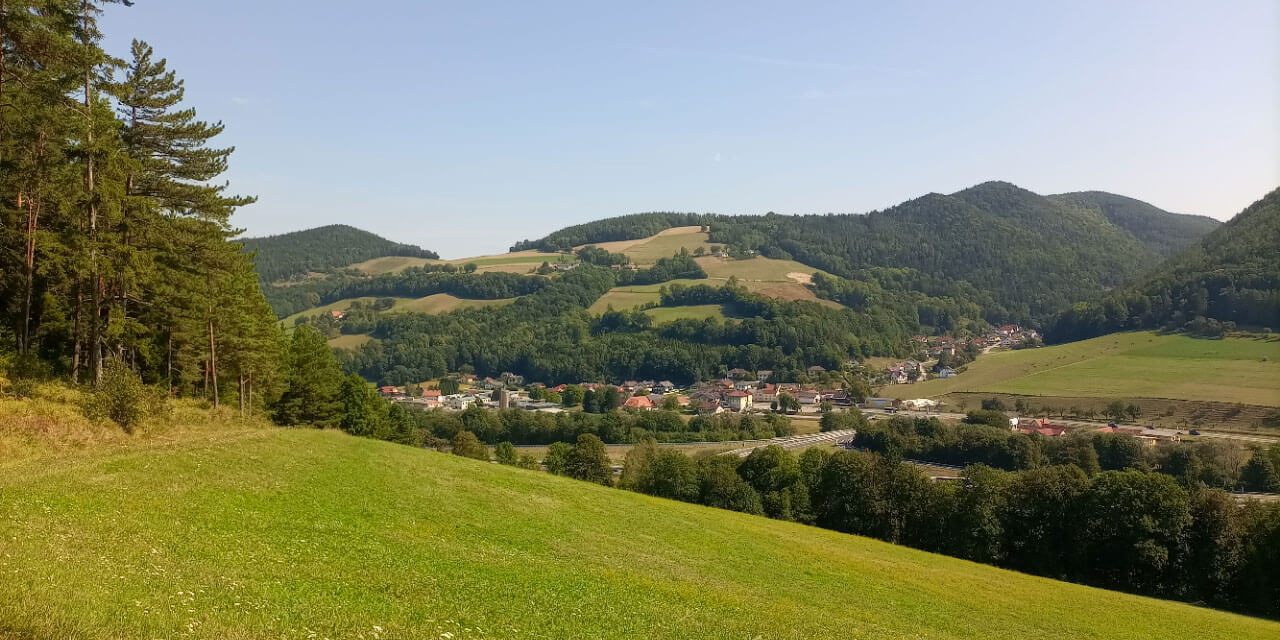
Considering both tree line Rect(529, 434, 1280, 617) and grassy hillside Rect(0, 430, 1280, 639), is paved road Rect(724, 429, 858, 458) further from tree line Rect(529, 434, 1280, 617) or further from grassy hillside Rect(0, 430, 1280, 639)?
grassy hillside Rect(0, 430, 1280, 639)

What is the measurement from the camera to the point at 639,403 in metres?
140

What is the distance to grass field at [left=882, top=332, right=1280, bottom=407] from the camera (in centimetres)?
10456

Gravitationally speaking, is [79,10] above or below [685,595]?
above

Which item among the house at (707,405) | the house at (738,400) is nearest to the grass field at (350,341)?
the house at (707,405)

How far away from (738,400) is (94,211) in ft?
403

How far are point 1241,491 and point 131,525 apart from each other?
9064 cm

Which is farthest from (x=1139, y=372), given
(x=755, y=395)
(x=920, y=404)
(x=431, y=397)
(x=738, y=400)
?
(x=431, y=397)

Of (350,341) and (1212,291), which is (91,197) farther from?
(1212,291)

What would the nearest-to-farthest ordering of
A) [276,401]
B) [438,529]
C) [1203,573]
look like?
[438,529] → [1203,573] → [276,401]

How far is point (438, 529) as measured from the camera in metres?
22.8

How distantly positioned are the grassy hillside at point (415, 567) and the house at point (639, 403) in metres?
95.9

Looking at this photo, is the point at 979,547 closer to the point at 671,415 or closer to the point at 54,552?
the point at 54,552

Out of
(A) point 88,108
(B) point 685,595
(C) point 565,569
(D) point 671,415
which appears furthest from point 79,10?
(D) point 671,415

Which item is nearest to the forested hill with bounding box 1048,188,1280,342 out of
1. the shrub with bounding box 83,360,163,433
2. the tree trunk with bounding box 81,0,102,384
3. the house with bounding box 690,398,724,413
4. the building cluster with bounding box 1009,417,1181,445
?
the building cluster with bounding box 1009,417,1181,445
